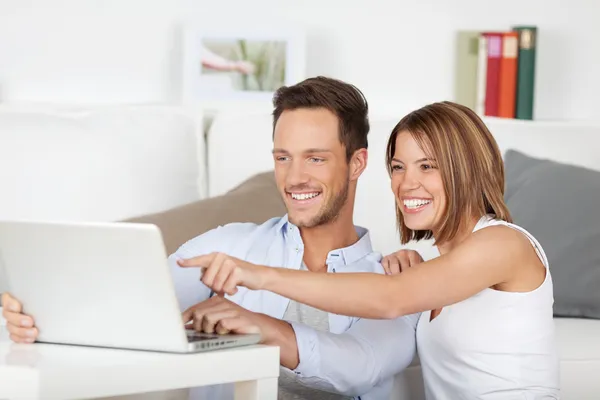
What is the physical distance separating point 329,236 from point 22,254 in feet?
2.55

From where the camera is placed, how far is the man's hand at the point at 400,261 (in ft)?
6.75

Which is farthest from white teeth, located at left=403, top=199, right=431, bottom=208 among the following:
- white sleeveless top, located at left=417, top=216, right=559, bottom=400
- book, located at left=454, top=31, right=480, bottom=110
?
book, located at left=454, top=31, right=480, bottom=110

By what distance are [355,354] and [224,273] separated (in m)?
0.45

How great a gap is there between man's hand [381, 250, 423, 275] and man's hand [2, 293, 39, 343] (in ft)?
2.38

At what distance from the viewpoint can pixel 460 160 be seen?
1.94 meters

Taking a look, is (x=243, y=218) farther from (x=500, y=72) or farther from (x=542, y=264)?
(x=500, y=72)

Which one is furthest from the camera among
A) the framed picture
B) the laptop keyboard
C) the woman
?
the framed picture

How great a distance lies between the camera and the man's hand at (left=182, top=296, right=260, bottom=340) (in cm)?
161

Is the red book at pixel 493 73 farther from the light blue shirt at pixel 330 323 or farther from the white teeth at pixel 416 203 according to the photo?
the white teeth at pixel 416 203

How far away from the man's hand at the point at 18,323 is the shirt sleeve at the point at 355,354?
0.49 m

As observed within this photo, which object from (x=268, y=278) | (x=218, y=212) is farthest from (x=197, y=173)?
(x=268, y=278)

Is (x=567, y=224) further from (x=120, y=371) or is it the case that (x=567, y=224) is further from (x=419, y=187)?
(x=120, y=371)

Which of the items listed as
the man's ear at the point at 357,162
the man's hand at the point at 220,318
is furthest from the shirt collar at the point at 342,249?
the man's hand at the point at 220,318

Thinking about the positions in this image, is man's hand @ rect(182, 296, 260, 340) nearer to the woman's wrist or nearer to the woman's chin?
the woman's wrist
